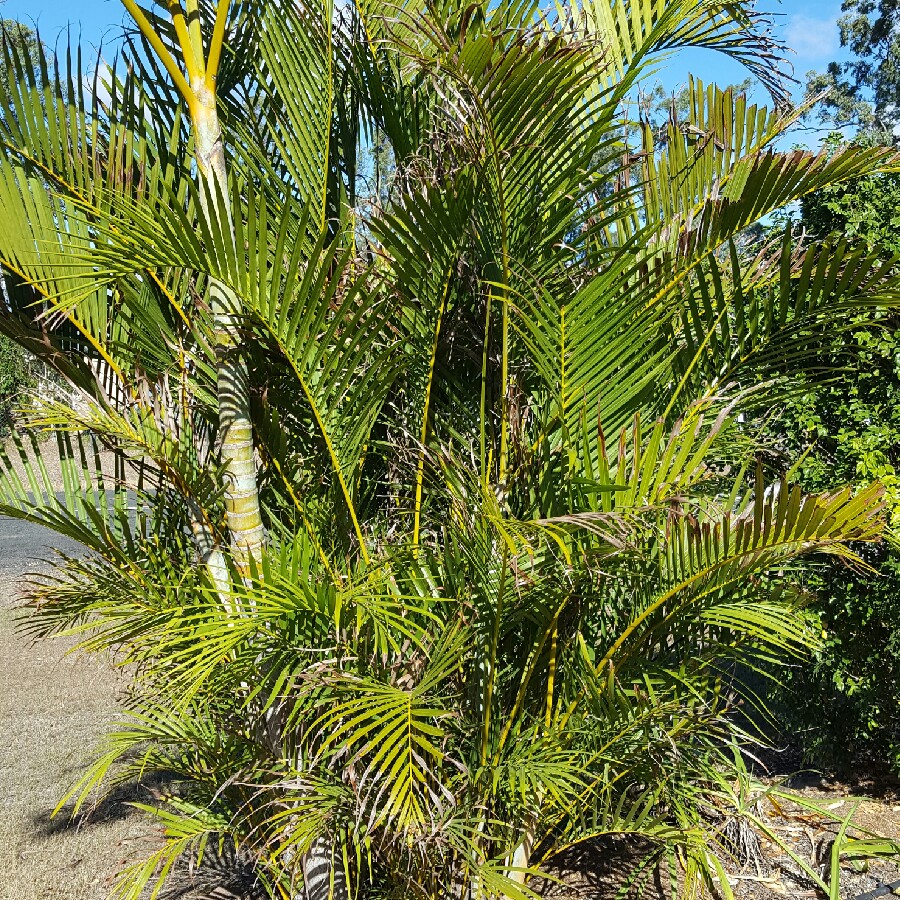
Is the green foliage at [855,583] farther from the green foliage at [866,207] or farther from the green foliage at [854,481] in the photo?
the green foliage at [866,207]

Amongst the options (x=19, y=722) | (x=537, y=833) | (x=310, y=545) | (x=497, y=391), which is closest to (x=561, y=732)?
(x=537, y=833)

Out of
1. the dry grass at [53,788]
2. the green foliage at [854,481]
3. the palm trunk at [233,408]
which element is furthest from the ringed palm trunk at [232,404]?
the green foliage at [854,481]

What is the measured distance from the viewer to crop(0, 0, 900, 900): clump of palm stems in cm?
193

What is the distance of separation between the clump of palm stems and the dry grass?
2.43 feet

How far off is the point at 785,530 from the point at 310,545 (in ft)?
4.04

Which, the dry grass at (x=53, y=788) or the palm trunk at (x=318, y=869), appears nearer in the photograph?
the palm trunk at (x=318, y=869)

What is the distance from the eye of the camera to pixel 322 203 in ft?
8.26

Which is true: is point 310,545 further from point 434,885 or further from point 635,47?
point 635,47

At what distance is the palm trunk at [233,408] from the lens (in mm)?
2240

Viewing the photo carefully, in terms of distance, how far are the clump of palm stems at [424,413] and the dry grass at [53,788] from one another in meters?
0.74

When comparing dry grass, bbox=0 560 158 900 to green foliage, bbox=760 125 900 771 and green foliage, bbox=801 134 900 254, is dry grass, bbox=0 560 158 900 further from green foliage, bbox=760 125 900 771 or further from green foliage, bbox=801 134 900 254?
green foliage, bbox=801 134 900 254

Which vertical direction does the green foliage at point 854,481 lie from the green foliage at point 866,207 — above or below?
below

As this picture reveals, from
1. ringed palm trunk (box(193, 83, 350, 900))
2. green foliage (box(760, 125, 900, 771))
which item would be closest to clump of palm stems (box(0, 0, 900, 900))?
ringed palm trunk (box(193, 83, 350, 900))

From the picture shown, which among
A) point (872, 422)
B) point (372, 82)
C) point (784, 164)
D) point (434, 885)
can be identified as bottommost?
point (434, 885)
